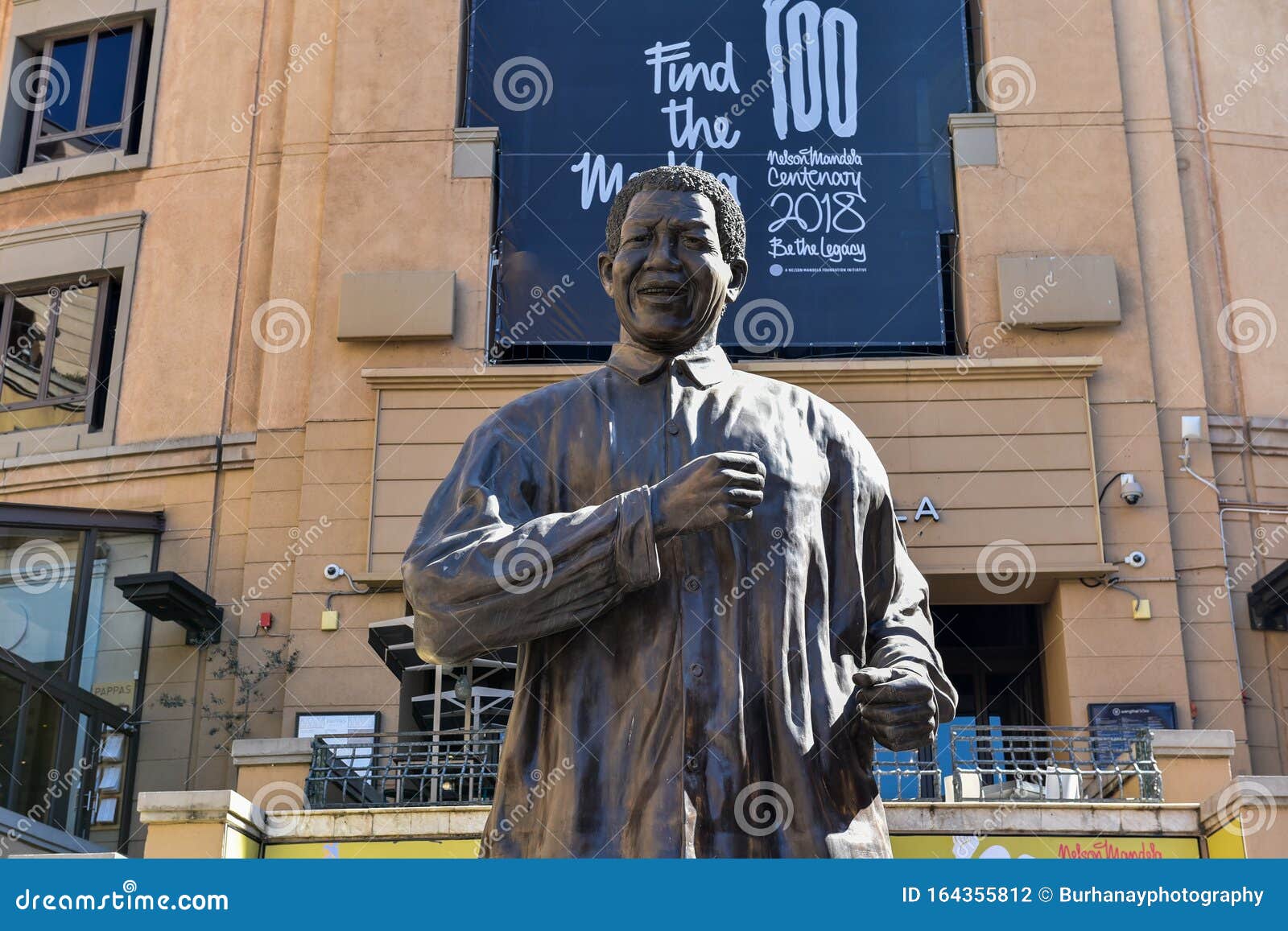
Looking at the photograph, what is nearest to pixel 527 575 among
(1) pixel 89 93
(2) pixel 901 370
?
(2) pixel 901 370

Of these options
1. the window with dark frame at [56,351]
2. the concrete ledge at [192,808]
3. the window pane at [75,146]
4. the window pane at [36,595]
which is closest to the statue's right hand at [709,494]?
the concrete ledge at [192,808]

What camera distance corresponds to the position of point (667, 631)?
10.5ft

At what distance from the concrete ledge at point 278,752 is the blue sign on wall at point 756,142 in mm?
7105

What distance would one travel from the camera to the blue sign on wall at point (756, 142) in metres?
21.1

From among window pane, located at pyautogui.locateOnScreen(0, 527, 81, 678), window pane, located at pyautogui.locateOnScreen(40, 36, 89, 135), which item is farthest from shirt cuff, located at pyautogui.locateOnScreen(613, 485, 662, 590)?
window pane, located at pyautogui.locateOnScreen(40, 36, 89, 135)

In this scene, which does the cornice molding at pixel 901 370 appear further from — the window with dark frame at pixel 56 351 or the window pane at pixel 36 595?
the window with dark frame at pixel 56 351

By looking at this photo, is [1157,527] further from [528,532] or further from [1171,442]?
[528,532]

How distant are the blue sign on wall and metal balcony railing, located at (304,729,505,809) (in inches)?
256

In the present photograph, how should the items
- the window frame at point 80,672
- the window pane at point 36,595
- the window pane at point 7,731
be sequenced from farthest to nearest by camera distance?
1. the window pane at point 36,595
2. the window frame at point 80,672
3. the window pane at point 7,731

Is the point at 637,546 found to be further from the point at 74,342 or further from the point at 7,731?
the point at 74,342

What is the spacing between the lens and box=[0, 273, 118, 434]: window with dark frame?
23125 millimetres

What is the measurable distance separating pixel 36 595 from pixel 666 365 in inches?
741

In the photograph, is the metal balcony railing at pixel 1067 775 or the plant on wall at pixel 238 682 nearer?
the metal balcony railing at pixel 1067 775

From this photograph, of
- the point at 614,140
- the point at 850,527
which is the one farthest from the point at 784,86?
the point at 850,527
